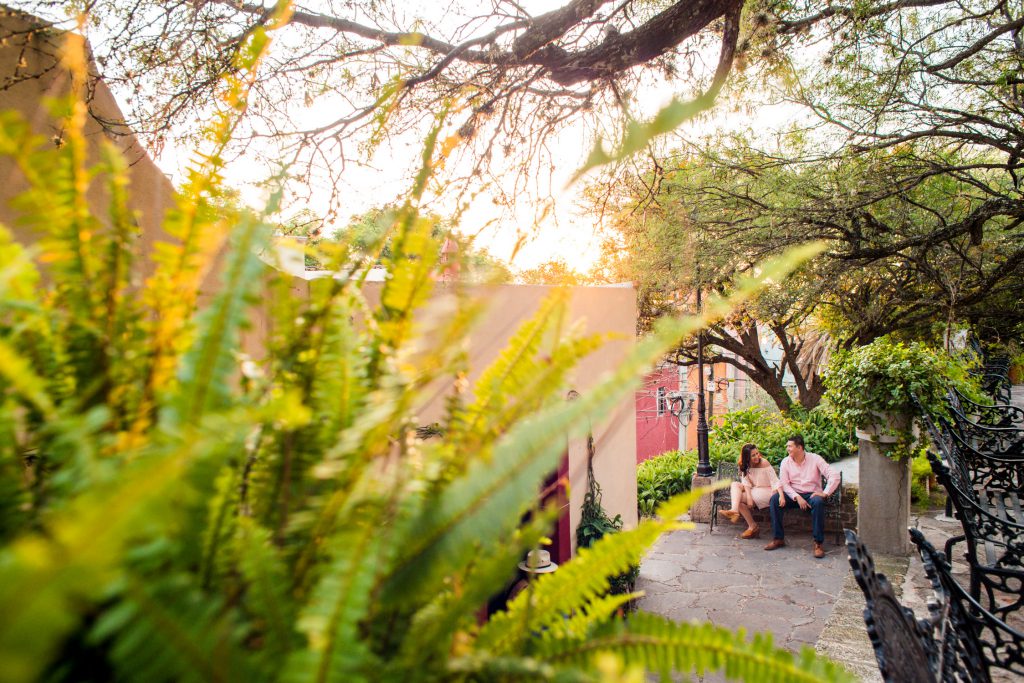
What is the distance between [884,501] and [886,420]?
0.78 meters

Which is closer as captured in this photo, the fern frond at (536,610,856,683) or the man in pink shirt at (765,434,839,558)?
the fern frond at (536,610,856,683)

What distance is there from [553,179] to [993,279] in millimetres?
6411

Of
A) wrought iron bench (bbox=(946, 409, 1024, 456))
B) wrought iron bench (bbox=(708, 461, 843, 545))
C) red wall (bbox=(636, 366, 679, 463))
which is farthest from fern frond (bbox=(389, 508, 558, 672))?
red wall (bbox=(636, 366, 679, 463))

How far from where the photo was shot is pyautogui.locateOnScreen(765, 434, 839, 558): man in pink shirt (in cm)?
702

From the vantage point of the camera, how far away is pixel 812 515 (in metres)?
7.11

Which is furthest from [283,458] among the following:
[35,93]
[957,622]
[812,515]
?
[812,515]

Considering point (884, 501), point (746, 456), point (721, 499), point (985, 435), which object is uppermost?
point (985, 435)

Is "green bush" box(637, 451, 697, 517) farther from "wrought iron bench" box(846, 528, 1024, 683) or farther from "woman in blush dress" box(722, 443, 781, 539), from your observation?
"wrought iron bench" box(846, 528, 1024, 683)

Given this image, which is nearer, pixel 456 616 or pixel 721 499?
pixel 456 616

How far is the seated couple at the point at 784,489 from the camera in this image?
706cm

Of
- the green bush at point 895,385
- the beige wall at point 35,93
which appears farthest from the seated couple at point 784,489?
the beige wall at point 35,93

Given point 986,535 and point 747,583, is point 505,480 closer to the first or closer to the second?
point 986,535

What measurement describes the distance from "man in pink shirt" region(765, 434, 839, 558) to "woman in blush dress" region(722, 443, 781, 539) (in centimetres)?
19

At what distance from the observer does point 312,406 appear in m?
0.44
